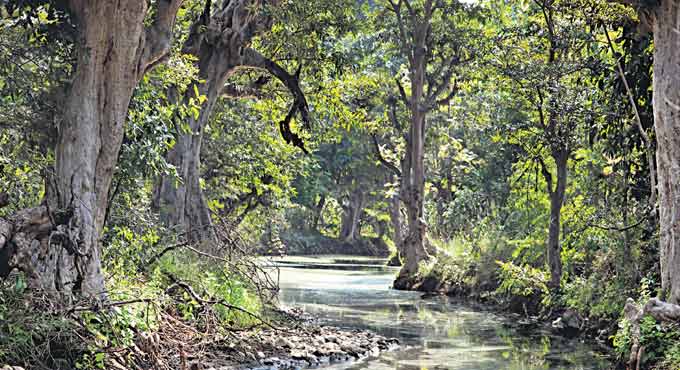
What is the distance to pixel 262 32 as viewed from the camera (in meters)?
17.1

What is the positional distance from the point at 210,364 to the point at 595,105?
8.95 m

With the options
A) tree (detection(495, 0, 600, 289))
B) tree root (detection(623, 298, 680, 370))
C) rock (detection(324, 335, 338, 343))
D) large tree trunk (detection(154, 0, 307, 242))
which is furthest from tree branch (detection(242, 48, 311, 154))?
tree root (detection(623, 298, 680, 370))

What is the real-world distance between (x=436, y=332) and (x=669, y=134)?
7390mm

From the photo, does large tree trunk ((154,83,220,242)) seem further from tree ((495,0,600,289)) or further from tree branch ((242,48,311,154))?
tree ((495,0,600,289))

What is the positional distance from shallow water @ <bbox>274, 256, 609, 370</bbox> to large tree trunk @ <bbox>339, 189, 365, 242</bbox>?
3064 cm

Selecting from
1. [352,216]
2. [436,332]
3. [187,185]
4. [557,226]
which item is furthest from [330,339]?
[352,216]

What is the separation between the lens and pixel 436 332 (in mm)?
16672

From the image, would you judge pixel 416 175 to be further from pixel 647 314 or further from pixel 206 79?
pixel 647 314

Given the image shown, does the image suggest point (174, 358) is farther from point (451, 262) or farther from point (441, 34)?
point (441, 34)

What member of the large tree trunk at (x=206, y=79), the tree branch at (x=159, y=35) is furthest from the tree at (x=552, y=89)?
the tree branch at (x=159, y=35)

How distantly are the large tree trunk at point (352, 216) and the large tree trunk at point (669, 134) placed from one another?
46.9 meters

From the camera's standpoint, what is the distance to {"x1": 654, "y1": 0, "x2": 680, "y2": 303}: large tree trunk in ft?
34.3

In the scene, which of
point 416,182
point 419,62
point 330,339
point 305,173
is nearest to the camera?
point 330,339

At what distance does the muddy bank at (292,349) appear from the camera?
11.4 meters
